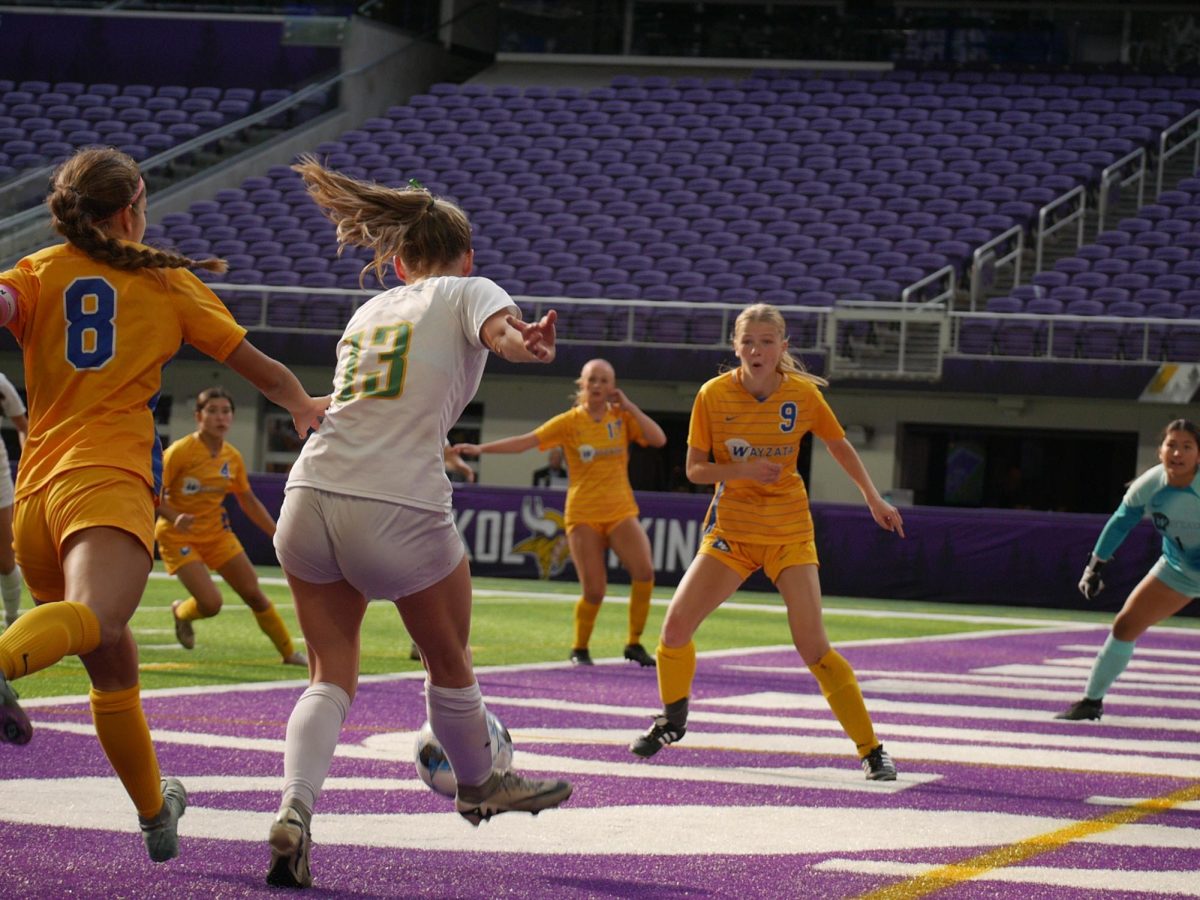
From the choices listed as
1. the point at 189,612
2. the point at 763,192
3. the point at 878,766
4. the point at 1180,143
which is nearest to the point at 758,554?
the point at 878,766

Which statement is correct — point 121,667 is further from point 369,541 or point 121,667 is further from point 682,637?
point 682,637

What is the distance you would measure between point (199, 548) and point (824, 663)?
552cm

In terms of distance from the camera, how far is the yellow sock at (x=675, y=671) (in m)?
8.22

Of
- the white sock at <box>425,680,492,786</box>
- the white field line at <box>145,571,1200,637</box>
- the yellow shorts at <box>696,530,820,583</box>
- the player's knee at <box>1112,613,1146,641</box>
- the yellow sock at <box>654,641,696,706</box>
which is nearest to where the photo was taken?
the white sock at <box>425,680,492,786</box>

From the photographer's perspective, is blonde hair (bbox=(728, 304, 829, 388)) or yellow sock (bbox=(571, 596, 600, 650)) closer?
blonde hair (bbox=(728, 304, 829, 388))

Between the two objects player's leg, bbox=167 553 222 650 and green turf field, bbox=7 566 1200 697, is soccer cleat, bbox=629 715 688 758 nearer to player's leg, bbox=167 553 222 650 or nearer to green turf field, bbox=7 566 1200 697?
green turf field, bbox=7 566 1200 697

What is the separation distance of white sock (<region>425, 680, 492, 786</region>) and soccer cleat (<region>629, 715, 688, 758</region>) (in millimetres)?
2758

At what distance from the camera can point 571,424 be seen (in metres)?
13.2

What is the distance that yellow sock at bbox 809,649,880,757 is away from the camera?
7789 mm

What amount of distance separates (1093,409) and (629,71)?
15.3 m

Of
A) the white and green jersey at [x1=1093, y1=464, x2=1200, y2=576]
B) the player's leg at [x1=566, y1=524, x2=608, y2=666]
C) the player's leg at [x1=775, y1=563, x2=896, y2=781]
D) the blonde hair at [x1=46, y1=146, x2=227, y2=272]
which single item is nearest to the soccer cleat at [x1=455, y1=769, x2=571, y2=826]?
the blonde hair at [x1=46, y1=146, x2=227, y2=272]

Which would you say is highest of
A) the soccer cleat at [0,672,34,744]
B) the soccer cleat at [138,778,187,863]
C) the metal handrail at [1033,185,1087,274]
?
the metal handrail at [1033,185,1087,274]

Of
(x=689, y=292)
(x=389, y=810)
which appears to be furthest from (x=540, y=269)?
(x=389, y=810)

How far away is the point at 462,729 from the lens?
5285 mm
